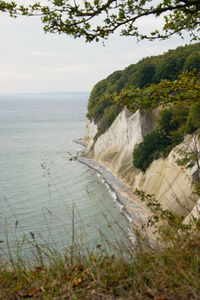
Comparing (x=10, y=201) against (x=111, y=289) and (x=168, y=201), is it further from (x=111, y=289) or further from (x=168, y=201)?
(x=111, y=289)

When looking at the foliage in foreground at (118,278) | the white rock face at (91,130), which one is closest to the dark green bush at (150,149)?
the white rock face at (91,130)

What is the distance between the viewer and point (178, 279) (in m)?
3.36

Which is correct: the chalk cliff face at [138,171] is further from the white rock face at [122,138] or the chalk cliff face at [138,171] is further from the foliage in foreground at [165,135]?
the foliage in foreground at [165,135]

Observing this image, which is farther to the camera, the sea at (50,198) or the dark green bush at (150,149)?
the dark green bush at (150,149)

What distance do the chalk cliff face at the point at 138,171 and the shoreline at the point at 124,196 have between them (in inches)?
32.2

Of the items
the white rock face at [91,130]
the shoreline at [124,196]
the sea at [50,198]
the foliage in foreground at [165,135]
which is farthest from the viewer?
the white rock face at [91,130]

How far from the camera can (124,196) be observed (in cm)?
2805

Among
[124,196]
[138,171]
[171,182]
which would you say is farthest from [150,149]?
[171,182]

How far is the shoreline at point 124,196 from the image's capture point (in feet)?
76.1

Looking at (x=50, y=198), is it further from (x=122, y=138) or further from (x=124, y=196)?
(x=122, y=138)

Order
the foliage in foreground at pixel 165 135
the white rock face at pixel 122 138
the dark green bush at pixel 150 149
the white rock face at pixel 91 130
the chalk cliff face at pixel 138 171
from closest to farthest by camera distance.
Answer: the chalk cliff face at pixel 138 171 < the foliage in foreground at pixel 165 135 < the dark green bush at pixel 150 149 < the white rock face at pixel 122 138 < the white rock face at pixel 91 130

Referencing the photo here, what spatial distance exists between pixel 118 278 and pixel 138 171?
90.9 feet

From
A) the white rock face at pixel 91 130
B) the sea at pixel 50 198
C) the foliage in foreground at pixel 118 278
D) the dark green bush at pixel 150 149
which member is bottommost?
the sea at pixel 50 198

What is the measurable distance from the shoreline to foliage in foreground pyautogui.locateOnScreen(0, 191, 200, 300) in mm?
13702
